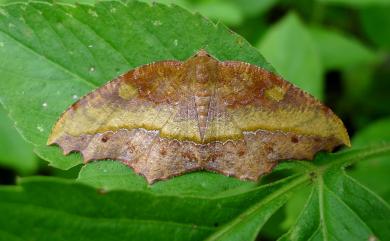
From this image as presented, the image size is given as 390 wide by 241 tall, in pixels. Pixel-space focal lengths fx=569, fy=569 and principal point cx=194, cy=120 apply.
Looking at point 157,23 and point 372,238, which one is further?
point 157,23

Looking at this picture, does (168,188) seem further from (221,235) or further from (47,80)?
(47,80)

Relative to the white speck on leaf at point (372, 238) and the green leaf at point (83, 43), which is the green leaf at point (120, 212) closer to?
the white speck on leaf at point (372, 238)

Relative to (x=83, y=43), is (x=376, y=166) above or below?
below

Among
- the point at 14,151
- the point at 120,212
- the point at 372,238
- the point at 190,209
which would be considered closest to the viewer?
the point at 120,212

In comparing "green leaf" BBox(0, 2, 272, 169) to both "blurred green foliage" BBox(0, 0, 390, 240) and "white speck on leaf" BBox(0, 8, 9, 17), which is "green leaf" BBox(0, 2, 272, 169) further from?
"blurred green foliage" BBox(0, 0, 390, 240)

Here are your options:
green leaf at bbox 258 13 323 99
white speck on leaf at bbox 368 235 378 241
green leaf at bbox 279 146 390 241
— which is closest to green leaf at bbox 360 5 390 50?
green leaf at bbox 258 13 323 99

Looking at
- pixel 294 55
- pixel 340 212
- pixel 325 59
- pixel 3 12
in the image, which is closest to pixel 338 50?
pixel 325 59

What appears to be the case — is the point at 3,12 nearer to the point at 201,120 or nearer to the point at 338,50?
the point at 201,120
